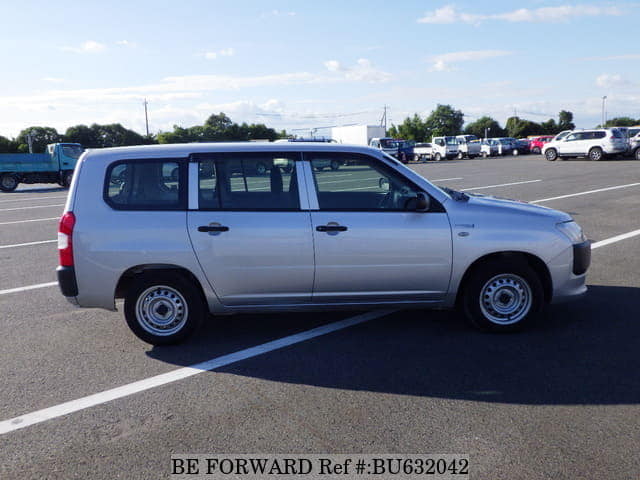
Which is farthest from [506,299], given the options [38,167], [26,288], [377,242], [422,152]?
[422,152]

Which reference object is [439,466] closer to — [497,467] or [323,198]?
[497,467]

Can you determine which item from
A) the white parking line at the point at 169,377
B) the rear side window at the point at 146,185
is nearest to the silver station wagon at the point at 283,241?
the rear side window at the point at 146,185

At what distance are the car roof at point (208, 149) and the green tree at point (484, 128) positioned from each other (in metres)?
111

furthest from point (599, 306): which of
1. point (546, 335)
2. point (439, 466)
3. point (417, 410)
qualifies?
point (439, 466)

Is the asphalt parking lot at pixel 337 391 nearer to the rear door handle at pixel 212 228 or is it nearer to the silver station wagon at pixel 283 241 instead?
the silver station wagon at pixel 283 241

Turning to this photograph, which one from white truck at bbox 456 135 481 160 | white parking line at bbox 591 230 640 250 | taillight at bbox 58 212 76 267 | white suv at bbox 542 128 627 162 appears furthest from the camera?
white truck at bbox 456 135 481 160

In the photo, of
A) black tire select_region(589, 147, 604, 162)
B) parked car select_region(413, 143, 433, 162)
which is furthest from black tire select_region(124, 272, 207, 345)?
parked car select_region(413, 143, 433, 162)

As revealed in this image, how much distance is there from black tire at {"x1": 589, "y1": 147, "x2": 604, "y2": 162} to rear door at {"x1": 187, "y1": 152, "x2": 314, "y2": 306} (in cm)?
3344

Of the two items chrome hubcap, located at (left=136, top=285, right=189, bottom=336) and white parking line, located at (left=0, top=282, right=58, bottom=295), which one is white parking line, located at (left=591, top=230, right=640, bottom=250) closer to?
chrome hubcap, located at (left=136, top=285, right=189, bottom=336)

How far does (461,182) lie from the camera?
74.1ft

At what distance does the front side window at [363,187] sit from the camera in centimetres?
513

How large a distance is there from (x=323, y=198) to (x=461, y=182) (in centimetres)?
1836

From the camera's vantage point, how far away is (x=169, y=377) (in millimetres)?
4543

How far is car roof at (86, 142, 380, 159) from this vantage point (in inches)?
203
